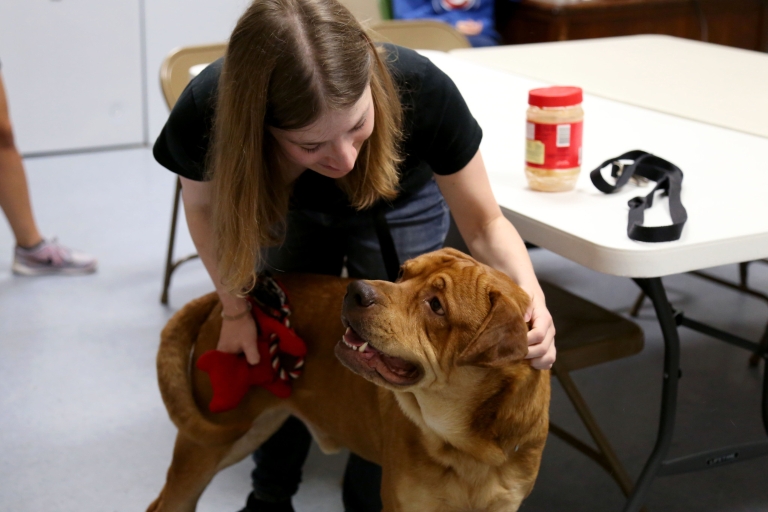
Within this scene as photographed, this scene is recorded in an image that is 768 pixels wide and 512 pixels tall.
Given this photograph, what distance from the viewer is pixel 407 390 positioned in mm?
1388

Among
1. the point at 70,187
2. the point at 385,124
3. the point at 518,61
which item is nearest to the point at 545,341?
the point at 385,124

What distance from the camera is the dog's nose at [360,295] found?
1.34 metres

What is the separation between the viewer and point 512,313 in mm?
1303

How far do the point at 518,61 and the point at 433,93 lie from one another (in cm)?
141

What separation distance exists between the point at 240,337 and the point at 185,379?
17 cm

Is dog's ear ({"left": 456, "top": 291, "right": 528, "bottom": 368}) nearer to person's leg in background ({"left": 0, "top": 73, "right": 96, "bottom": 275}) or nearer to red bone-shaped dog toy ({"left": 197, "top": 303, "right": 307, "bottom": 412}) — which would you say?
red bone-shaped dog toy ({"left": 197, "top": 303, "right": 307, "bottom": 412})

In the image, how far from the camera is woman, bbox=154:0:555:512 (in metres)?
1.37

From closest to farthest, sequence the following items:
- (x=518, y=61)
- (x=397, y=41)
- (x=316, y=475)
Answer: (x=316, y=475) < (x=518, y=61) < (x=397, y=41)

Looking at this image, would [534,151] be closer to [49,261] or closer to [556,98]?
[556,98]

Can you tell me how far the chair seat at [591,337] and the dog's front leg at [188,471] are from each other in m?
0.79

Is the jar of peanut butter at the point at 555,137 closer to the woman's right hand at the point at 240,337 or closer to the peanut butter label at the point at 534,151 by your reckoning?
the peanut butter label at the point at 534,151

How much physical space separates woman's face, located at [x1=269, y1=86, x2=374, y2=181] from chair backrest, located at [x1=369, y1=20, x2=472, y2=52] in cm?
196

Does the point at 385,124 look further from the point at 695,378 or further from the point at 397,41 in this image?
the point at 397,41

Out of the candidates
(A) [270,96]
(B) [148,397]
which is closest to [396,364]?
(A) [270,96]
